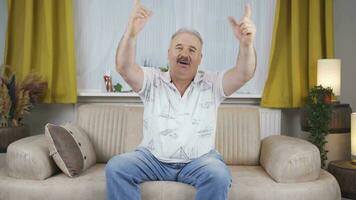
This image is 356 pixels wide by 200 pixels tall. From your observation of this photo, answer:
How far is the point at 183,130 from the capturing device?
1.96 metres

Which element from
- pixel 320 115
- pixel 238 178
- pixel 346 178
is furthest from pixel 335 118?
pixel 238 178

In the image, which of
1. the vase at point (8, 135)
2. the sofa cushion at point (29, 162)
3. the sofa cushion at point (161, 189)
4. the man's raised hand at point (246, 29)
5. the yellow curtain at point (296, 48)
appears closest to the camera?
the man's raised hand at point (246, 29)

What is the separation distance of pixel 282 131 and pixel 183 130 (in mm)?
1571

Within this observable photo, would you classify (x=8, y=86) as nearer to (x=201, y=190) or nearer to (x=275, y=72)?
(x=201, y=190)

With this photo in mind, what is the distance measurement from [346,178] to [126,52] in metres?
1.56

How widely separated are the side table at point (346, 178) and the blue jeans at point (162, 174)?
979 mm

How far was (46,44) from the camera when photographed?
10.3ft

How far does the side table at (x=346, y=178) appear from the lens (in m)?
2.51

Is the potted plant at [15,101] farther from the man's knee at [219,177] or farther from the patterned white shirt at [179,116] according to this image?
the man's knee at [219,177]

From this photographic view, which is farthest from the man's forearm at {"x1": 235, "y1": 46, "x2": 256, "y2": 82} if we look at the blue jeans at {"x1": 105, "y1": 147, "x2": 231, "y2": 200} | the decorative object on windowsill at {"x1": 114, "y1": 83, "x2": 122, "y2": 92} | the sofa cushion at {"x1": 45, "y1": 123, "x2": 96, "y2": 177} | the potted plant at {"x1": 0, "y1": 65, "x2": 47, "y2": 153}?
the potted plant at {"x1": 0, "y1": 65, "x2": 47, "y2": 153}

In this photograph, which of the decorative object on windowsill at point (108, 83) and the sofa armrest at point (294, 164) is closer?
the sofa armrest at point (294, 164)

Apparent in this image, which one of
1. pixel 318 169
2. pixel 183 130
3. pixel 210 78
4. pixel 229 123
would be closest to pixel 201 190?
pixel 183 130

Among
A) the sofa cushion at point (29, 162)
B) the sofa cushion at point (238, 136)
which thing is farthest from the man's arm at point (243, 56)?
the sofa cushion at point (29, 162)

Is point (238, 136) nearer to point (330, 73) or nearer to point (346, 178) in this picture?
point (346, 178)
